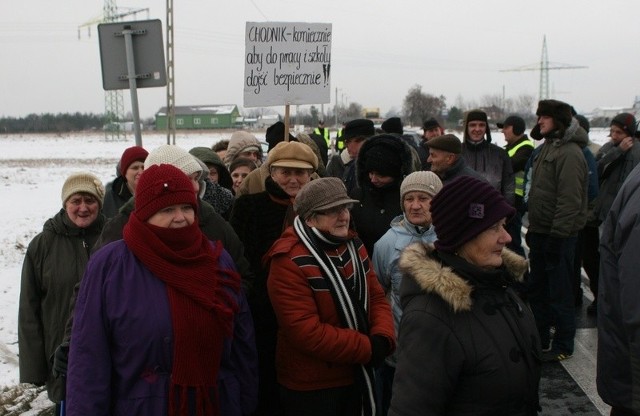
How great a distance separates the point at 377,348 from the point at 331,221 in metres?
0.68

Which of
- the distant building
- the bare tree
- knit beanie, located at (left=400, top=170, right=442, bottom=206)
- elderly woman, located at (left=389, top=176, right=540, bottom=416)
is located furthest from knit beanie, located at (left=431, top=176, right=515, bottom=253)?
the distant building

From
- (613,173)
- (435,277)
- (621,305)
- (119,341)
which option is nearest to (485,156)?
(613,173)

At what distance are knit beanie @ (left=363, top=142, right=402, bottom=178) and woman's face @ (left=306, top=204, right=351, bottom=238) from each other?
1.13 metres

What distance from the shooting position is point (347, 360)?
3146 millimetres

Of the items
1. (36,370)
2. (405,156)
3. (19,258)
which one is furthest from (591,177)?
(19,258)

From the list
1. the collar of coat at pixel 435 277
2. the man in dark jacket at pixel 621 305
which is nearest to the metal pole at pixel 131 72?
the collar of coat at pixel 435 277

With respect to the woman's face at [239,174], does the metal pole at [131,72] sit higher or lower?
higher

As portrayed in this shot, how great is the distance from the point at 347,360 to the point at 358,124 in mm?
4371

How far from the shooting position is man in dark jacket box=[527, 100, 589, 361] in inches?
197

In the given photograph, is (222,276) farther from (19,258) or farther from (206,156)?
(19,258)

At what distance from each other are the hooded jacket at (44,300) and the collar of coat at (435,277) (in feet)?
7.42

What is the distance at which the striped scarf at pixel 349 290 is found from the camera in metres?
3.17

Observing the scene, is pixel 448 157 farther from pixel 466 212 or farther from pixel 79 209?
pixel 466 212

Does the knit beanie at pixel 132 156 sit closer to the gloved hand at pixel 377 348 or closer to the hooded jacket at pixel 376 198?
the hooded jacket at pixel 376 198
